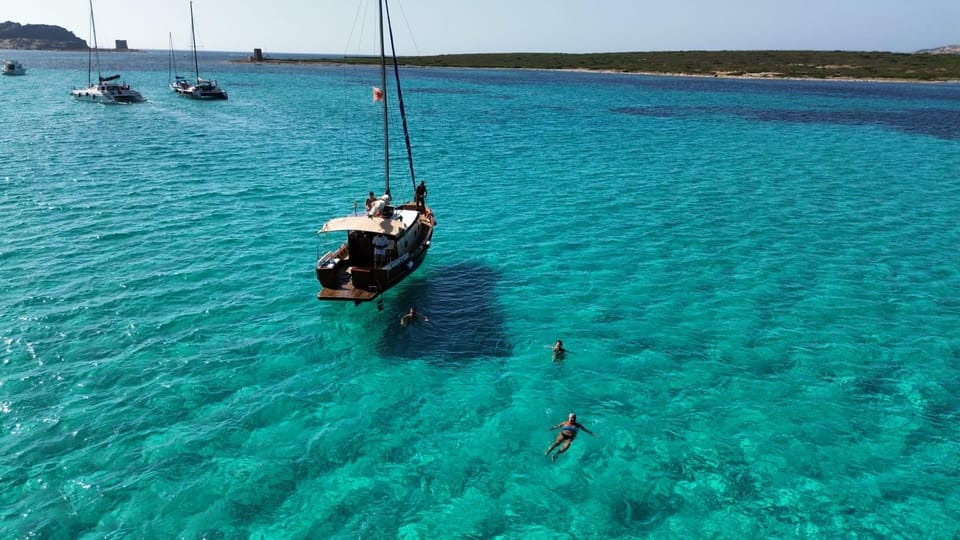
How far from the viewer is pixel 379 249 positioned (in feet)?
86.3

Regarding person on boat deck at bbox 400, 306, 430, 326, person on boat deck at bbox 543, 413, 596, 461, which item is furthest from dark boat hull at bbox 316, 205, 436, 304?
person on boat deck at bbox 543, 413, 596, 461

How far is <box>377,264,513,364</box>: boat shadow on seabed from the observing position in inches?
933

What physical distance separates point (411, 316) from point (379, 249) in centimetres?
353

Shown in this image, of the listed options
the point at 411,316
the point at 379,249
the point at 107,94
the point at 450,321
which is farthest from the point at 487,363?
the point at 107,94

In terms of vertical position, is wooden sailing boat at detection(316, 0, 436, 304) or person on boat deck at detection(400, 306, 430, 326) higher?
wooden sailing boat at detection(316, 0, 436, 304)

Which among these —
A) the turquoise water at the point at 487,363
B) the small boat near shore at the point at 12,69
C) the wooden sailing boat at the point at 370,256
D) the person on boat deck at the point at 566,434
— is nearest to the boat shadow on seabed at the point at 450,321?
the turquoise water at the point at 487,363

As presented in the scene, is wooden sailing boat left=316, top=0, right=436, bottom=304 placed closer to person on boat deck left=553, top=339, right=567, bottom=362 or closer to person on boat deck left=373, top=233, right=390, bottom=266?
person on boat deck left=373, top=233, right=390, bottom=266

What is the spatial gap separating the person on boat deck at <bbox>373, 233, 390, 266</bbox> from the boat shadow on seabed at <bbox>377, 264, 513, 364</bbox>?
2428 mm

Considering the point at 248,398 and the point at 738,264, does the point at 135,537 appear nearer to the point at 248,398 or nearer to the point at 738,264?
the point at 248,398

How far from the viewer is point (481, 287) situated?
2953 cm

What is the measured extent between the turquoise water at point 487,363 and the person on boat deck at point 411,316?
0.62 m

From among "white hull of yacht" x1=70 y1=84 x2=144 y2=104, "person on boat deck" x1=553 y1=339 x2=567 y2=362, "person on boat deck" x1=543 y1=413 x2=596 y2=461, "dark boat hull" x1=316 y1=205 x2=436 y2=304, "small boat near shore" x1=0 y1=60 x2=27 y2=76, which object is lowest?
"person on boat deck" x1=543 y1=413 x2=596 y2=461

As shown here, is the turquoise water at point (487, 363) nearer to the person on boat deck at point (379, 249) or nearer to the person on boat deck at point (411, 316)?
the person on boat deck at point (411, 316)

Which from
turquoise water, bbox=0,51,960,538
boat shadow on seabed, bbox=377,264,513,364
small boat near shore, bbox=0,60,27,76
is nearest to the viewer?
turquoise water, bbox=0,51,960,538
